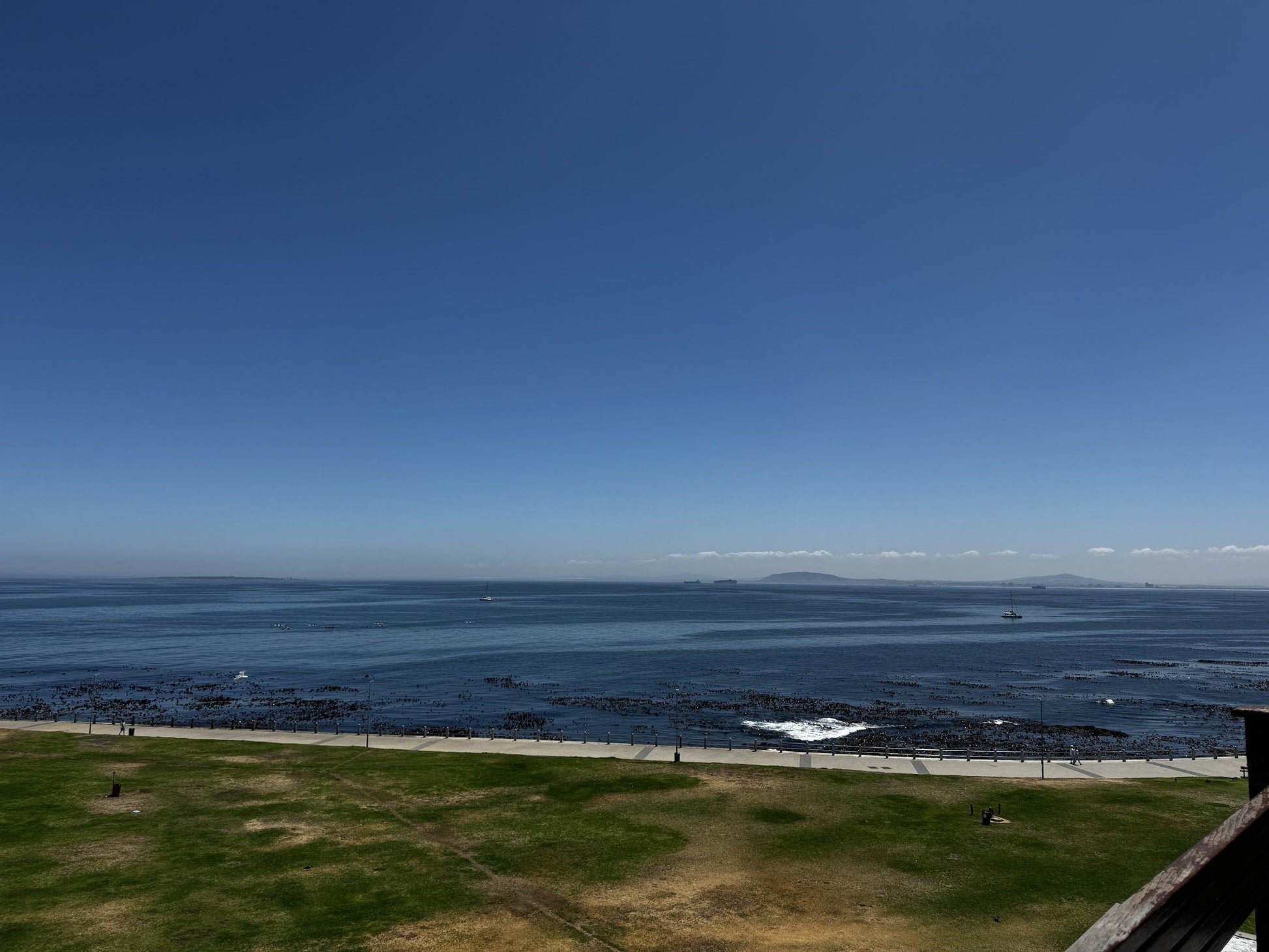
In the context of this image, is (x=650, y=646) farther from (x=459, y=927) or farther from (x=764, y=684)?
(x=459, y=927)

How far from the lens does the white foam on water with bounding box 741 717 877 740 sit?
68000mm

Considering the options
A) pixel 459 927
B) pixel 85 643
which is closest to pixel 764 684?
pixel 459 927

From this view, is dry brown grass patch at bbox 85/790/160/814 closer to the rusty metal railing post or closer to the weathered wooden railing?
the rusty metal railing post

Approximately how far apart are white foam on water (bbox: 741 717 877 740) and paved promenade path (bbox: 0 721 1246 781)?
58.2 ft

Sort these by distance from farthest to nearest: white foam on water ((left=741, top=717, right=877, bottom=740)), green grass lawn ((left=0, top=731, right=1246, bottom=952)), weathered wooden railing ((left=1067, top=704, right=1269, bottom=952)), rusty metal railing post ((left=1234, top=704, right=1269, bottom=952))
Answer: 1. white foam on water ((left=741, top=717, right=877, bottom=740))
2. green grass lawn ((left=0, top=731, right=1246, bottom=952))
3. rusty metal railing post ((left=1234, top=704, right=1269, bottom=952))
4. weathered wooden railing ((left=1067, top=704, right=1269, bottom=952))

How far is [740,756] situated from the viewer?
4969cm

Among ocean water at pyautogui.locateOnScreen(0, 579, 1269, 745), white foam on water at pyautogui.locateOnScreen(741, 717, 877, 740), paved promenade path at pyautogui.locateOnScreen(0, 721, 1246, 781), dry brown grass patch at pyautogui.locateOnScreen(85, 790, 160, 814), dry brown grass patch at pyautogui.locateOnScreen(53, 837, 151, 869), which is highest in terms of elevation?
dry brown grass patch at pyautogui.locateOnScreen(53, 837, 151, 869)

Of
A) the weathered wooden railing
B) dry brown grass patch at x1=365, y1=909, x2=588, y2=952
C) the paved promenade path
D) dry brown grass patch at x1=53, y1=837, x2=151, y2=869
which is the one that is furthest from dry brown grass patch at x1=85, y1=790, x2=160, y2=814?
the weathered wooden railing

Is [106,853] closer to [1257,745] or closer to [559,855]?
[559,855]

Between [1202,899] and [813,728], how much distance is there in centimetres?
7410

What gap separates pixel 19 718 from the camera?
222 feet

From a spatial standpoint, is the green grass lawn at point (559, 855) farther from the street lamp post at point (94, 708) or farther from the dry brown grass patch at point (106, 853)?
the street lamp post at point (94, 708)

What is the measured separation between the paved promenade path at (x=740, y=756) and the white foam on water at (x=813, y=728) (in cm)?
1774

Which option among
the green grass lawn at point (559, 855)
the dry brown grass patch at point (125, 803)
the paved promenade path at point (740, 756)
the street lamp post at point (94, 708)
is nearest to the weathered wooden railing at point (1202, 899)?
the green grass lawn at point (559, 855)
